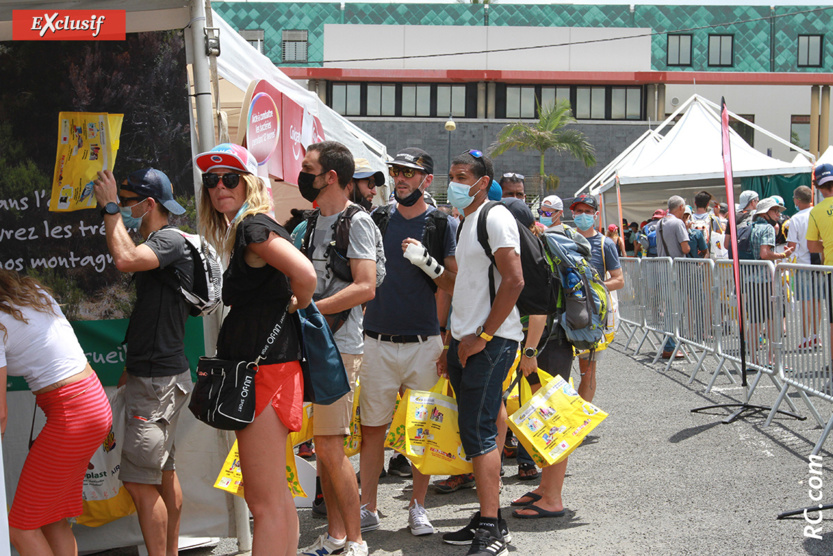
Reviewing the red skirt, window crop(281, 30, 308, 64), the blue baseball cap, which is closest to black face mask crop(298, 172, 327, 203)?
the blue baseball cap

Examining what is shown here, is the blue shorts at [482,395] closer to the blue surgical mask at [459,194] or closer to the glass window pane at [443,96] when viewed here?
the blue surgical mask at [459,194]

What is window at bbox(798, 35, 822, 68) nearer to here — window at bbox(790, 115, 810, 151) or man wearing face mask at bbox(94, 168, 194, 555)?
window at bbox(790, 115, 810, 151)

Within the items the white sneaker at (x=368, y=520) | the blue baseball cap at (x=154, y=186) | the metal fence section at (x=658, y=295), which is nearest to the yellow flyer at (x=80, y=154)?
the blue baseball cap at (x=154, y=186)

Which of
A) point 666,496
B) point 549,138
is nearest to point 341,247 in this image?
point 666,496

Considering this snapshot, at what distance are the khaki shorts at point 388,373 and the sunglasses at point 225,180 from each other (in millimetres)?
1611

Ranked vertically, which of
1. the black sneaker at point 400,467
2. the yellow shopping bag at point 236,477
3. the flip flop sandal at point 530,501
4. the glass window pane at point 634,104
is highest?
the glass window pane at point 634,104

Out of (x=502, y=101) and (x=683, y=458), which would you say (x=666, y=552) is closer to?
(x=683, y=458)

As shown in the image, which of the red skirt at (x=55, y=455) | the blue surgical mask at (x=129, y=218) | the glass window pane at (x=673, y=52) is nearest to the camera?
the red skirt at (x=55, y=455)

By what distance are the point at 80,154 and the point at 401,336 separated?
1.95m

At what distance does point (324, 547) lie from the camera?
412cm

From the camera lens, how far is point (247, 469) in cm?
314

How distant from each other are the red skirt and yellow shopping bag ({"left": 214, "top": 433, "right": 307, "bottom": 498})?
82 centimetres

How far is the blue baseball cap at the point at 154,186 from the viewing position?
12.2 ft

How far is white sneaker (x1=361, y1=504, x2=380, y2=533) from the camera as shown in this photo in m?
4.55
